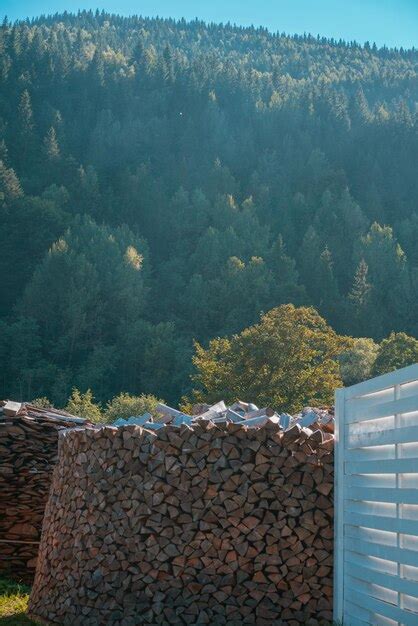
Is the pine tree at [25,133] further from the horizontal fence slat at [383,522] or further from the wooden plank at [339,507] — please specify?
the horizontal fence slat at [383,522]

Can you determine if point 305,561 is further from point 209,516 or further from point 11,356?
point 11,356

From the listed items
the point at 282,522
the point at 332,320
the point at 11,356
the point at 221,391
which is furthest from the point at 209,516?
the point at 332,320

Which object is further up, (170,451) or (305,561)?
(170,451)

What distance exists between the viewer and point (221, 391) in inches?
1459

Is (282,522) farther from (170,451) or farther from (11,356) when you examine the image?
(11,356)

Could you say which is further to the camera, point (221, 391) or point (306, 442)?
point (221, 391)

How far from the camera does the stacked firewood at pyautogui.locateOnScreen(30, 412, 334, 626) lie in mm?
6266

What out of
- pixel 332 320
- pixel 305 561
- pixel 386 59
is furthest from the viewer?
pixel 386 59

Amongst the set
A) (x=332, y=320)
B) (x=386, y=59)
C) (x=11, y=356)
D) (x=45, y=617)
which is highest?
(x=386, y=59)

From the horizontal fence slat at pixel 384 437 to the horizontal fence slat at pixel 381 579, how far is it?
0.72m

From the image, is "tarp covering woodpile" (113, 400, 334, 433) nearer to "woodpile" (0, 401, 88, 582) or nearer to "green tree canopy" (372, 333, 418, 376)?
"woodpile" (0, 401, 88, 582)

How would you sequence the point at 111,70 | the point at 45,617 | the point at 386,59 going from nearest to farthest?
1. the point at 45,617
2. the point at 111,70
3. the point at 386,59

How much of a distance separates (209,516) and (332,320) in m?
59.9

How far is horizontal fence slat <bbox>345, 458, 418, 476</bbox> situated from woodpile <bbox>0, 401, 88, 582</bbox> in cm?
556
